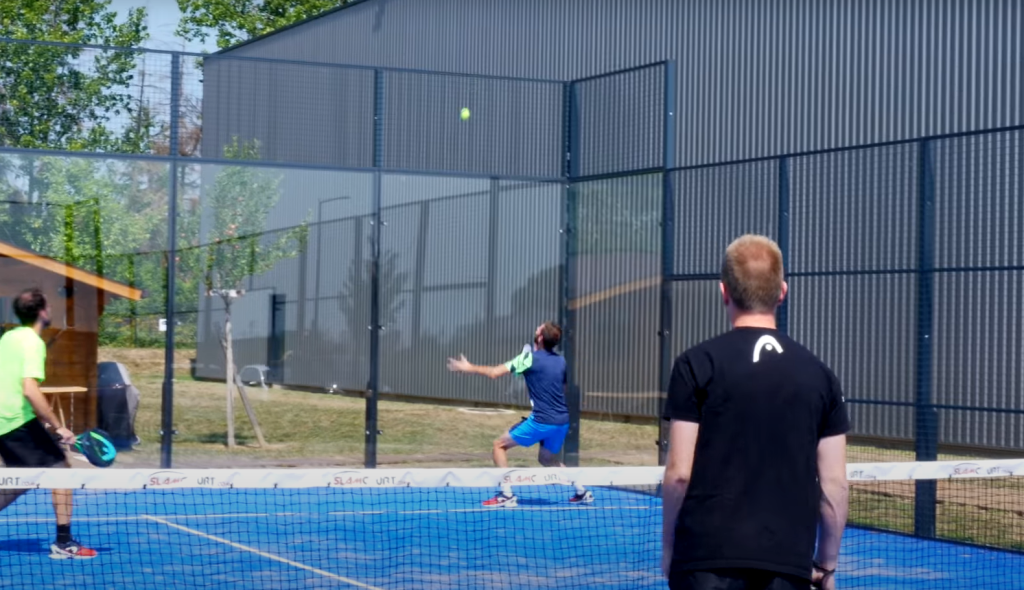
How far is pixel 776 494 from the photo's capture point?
3787 mm

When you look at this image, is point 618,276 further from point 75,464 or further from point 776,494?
point 776,494

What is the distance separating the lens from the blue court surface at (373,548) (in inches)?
343

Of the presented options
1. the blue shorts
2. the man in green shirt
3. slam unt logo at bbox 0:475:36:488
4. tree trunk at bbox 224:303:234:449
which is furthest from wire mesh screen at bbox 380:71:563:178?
slam unt logo at bbox 0:475:36:488

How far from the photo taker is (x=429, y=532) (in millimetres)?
10883

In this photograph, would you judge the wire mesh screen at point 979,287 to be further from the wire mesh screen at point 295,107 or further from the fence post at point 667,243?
the wire mesh screen at point 295,107

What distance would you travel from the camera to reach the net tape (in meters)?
6.88

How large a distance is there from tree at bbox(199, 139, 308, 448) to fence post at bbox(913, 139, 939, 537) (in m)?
6.61

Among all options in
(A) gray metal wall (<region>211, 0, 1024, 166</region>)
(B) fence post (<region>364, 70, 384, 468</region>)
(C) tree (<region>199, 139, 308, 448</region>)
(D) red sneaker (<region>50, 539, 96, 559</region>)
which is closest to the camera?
(D) red sneaker (<region>50, 539, 96, 559</region>)

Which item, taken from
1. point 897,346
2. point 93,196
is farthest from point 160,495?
point 897,346

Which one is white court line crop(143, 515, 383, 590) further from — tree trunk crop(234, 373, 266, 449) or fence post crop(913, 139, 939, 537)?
fence post crop(913, 139, 939, 537)

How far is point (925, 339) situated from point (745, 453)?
7846 mm

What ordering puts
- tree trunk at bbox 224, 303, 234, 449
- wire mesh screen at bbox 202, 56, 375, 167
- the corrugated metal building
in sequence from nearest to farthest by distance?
the corrugated metal building → tree trunk at bbox 224, 303, 234, 449 → wire mesh screen at bbox 202, 56, 375, 167

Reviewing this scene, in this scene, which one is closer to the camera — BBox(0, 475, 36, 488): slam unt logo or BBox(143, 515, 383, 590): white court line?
BBox(0, 475, 36, 488): slam unt logo

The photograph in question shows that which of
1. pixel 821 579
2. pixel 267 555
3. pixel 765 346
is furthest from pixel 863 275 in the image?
pixel 765 346
